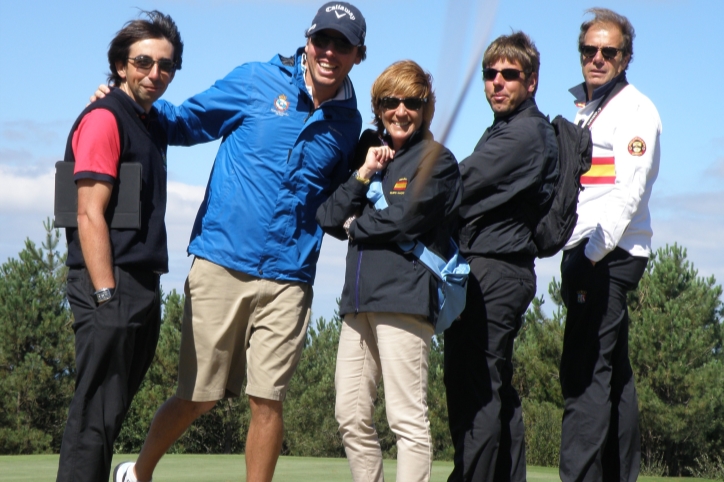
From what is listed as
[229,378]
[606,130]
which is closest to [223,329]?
[229,378]

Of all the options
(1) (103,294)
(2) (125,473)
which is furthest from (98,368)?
(2) (125,473)

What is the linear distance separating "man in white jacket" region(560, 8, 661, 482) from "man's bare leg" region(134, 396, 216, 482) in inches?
63.9

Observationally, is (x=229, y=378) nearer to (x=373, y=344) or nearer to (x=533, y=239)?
(x=373, y=344)

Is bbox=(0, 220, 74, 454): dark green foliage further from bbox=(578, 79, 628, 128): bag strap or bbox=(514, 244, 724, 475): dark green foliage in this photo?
bbox=(578, 79, 628, 128): bag strap

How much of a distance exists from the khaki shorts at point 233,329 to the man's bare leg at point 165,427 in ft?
0.25

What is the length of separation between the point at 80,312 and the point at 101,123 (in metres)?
0.70

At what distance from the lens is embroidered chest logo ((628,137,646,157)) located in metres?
3.88

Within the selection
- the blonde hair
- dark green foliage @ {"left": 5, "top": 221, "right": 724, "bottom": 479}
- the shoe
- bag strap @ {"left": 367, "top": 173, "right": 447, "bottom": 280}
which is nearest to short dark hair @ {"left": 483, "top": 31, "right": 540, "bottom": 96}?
the blonde hair

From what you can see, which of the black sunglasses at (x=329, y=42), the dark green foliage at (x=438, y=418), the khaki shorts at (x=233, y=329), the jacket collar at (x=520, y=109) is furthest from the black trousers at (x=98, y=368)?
the dark green foliage at (x=438, y=418)

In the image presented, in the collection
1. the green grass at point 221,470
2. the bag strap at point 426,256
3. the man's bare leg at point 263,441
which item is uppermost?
the bag strap at point 426,256

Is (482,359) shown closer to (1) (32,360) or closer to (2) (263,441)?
(2) (263,441)

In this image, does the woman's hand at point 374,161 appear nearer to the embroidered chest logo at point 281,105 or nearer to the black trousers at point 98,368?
the embroidered chest logo at point 281,105

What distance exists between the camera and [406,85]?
11.4 ft

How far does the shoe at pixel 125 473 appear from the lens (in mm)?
3990
